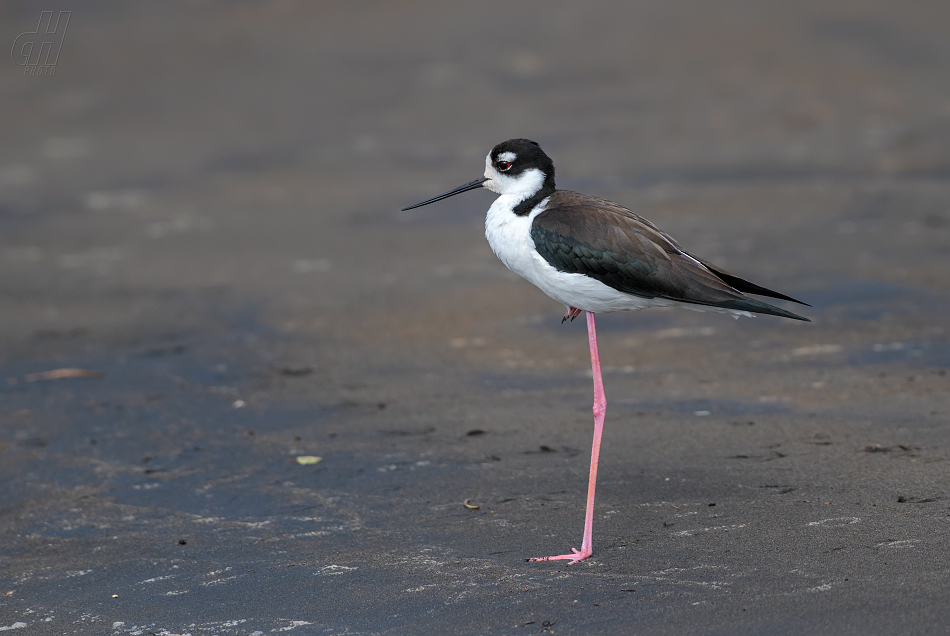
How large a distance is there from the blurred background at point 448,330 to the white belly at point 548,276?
0.97 meters

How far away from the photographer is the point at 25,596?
4629 mm

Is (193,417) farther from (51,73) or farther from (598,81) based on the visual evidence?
(51,73)

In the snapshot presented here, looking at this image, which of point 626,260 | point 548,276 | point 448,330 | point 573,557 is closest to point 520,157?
point 548,276

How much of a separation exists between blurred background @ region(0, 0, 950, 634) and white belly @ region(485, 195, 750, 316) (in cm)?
97

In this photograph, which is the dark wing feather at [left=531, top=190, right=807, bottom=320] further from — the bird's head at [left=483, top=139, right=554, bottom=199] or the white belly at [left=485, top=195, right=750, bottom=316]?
the bird's head at [left=483, top=139, right=554, bottom=199]

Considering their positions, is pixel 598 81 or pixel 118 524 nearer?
pixel 118 524

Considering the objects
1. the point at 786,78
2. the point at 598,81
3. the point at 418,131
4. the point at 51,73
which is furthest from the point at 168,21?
the point at 786,78

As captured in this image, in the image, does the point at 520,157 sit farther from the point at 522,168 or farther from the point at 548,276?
the point at 548,276

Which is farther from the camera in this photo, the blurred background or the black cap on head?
the black cap on head

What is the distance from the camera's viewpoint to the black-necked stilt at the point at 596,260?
473 cm

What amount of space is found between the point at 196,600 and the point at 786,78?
35.1 feet

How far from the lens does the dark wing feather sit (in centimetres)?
472

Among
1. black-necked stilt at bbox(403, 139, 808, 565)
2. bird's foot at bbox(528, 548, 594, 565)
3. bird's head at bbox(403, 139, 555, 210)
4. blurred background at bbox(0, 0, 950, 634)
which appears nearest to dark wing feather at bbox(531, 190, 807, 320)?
black-necked stilt at bbox(403, 139, 808, 565)

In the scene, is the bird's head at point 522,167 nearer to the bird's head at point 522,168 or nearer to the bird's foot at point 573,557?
the bird's head at point 522,168
